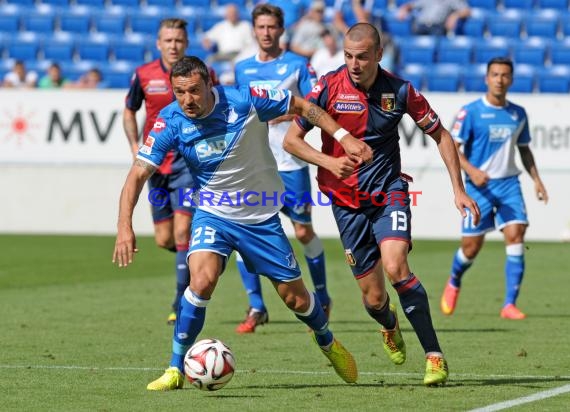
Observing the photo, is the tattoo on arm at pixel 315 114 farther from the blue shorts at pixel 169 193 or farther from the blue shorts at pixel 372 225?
the blue shorts at pixel 169 193

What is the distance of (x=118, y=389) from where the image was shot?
7.70 metres

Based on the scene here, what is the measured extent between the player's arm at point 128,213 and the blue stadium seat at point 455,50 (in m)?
16.0

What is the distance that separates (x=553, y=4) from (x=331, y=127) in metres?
17.0

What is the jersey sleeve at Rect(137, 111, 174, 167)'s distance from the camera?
301 inches

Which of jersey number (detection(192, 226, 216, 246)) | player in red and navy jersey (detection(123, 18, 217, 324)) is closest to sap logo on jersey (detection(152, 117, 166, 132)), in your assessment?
jersey number (detection(192, 226, 216, 246))

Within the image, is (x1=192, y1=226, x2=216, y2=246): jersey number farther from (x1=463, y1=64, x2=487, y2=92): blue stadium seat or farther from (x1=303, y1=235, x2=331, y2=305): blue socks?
(x1=463, y1=64, x2=487, y2=92): blue stadium seat

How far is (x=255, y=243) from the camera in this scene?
312 inches

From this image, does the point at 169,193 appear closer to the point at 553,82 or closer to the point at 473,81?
the point at 473,81

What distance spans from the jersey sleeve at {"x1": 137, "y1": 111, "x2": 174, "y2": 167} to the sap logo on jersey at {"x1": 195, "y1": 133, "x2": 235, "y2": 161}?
186 millimetres

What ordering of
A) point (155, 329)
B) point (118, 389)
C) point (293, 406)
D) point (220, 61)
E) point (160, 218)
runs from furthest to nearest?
point (220, 61), point (160, 218), point (155, 329), point (118, 389), point (293, 406)

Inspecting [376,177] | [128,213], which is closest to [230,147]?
[128,213]

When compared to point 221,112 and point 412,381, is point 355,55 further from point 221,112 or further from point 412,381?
point 412,381

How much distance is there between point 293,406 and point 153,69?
16.7 feet

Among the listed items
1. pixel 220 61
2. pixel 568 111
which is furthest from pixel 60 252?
pixel 568 111
